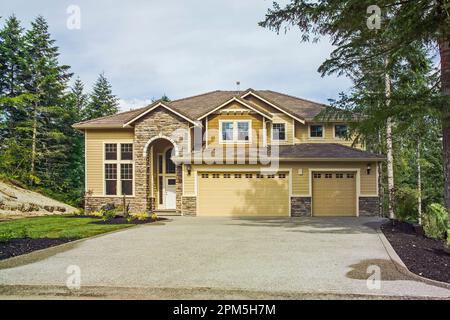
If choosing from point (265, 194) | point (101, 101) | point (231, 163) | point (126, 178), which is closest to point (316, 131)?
point (265, 194)

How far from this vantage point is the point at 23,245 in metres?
8.60

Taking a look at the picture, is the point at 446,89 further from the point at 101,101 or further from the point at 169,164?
the point at 101,101

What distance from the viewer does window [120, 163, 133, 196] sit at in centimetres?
1867

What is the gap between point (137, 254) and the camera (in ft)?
25.7

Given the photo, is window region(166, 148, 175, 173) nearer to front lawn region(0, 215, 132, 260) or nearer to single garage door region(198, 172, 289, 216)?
single garage door region(198, 172, 289, 216)

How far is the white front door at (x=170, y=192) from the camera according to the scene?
63.6 feet

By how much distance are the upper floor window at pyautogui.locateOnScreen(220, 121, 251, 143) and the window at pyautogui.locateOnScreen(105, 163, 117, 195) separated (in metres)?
5.80

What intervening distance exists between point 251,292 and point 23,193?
19.3m

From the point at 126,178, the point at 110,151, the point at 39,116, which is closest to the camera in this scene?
the point at 126,178

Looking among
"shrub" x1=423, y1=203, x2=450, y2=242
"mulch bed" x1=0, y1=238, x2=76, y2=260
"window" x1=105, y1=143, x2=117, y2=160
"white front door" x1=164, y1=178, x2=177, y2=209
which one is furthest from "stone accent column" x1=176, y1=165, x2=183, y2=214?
"shrub" x1=423, y1=203, x2=450, y2=242

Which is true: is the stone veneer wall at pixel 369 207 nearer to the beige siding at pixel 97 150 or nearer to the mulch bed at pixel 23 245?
the beige siding at pixel 97 150

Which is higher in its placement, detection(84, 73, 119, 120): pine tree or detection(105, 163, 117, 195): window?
detection(84, 73, 119, 120): pine tree

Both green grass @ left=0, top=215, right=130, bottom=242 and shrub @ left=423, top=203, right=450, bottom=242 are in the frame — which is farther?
green grass @ left=0, top=215, right=130, bottom=242

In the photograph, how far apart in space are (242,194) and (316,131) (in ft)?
18.1
